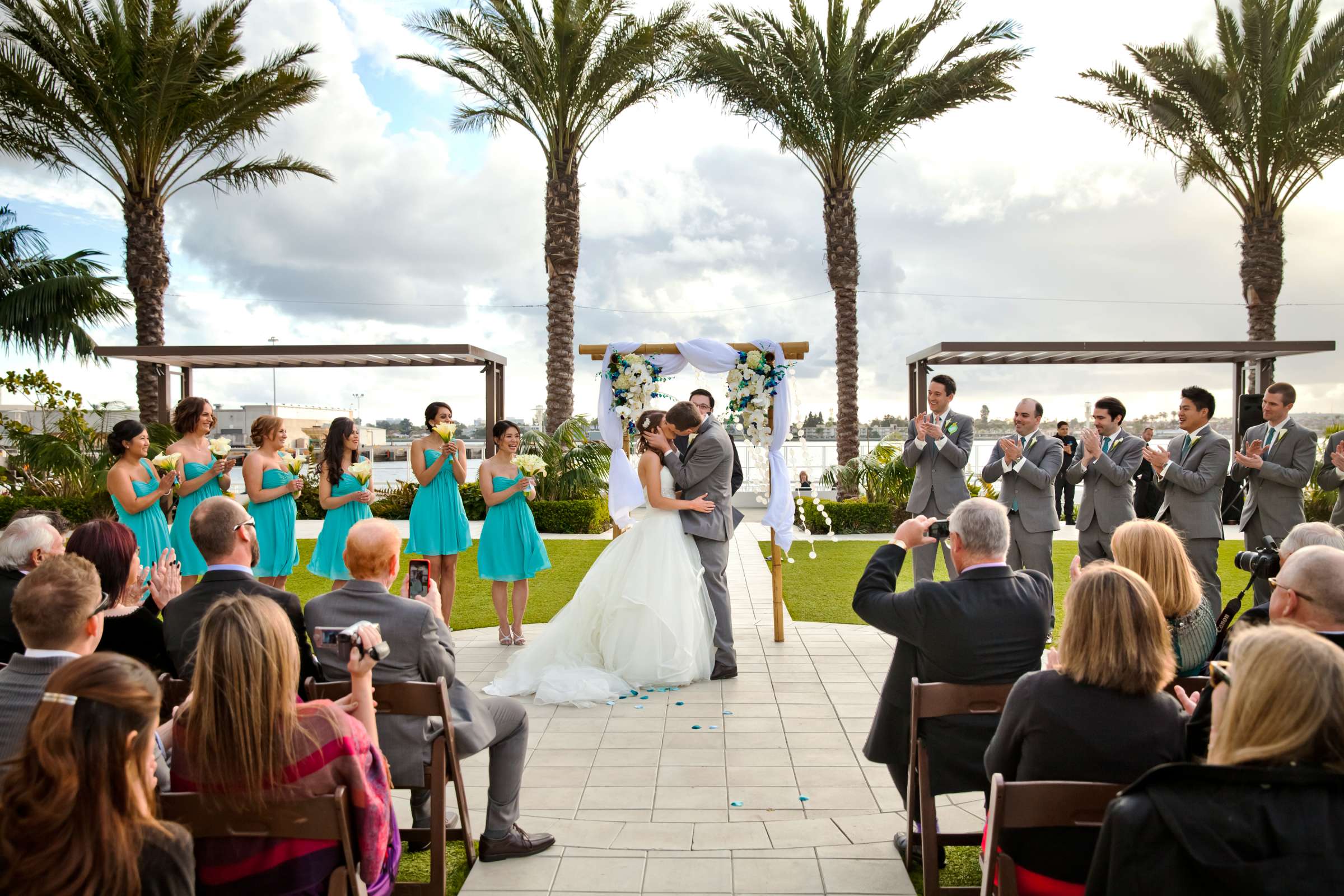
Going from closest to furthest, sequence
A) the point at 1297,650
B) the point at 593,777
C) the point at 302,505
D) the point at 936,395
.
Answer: the point at 1297,650 → the point at 593,777 → the point at 936,395 → the point at 302,505

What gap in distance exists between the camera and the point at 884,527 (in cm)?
1552

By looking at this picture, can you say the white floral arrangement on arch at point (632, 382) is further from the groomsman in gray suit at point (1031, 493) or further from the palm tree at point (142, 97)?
the palm tree at point (142, 97)

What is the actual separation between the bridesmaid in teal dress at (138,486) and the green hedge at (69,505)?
9520 millimetres

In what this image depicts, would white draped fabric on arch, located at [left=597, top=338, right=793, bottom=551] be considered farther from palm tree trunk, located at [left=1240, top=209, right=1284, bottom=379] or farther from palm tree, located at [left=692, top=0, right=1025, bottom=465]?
palm tree trunk, located at [left=1240, top=209, right=1284, bottom=379]

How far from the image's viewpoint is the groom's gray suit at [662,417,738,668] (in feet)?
21.5

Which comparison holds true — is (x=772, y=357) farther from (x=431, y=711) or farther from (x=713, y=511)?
(x=431, y=711)

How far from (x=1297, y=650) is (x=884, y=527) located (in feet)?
46.4

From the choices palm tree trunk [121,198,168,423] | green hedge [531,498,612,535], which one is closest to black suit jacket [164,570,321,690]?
green hedge [531,498,612,535]

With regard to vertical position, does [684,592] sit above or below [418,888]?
above

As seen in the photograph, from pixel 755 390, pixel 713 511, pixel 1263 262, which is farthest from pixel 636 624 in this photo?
pixel 1263 262

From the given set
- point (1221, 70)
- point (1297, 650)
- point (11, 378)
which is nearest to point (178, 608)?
point (1297, 650)

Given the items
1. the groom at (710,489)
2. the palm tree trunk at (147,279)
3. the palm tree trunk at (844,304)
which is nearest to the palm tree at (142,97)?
the palm tree trunk at (147,279)

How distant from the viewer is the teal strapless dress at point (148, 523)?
6.78m

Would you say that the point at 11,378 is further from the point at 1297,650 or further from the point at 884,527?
the point at 1297,650
